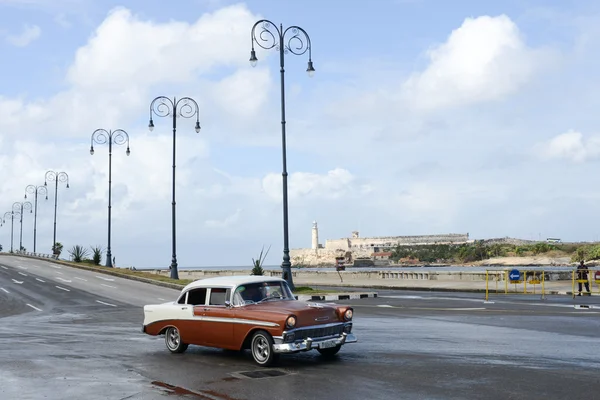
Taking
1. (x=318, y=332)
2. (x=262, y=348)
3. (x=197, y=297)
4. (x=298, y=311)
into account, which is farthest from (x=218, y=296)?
(x=318, y=332)

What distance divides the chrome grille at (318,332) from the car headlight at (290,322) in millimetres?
133

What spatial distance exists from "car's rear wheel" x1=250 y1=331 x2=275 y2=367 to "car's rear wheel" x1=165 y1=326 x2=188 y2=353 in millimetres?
2116

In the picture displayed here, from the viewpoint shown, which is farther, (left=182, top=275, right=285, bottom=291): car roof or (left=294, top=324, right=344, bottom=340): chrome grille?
(left=182, top=275, right=285, bottom=291): car roof

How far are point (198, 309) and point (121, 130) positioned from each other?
141ft

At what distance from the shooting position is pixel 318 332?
11805 millimetres

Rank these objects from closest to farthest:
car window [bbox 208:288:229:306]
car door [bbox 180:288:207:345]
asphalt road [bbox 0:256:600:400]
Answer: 1. asphalt road [bbox 0:256:600:400]
2. car window [bbox 208:288:229:306]
3. car door [bbox 180:288:207:345]

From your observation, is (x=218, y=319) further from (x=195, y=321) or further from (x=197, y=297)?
(x=197, y=297)

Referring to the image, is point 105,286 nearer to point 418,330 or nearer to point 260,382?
point 418,330

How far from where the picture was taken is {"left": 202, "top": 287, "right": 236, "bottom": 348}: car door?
1234 centimetres

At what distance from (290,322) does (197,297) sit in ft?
8.73

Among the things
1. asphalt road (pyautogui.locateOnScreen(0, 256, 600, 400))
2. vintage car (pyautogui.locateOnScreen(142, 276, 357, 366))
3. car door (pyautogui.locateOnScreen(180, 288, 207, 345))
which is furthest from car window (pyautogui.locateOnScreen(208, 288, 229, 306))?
asphalt road (pyautogui.locateOnScreen(0, 256, 600, 400))

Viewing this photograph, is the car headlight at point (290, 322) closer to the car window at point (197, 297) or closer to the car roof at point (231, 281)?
the car roof at point (231, 281)

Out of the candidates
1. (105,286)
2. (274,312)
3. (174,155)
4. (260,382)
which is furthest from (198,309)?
(174,155)

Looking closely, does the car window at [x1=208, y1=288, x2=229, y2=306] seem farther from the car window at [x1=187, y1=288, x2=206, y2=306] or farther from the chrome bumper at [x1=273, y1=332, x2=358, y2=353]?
the chrome bumper at [x1=273, y1=332, x2=358, y2=353]
